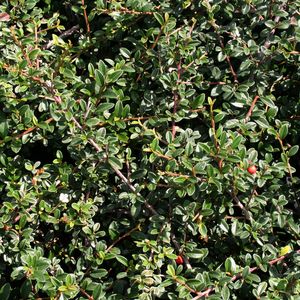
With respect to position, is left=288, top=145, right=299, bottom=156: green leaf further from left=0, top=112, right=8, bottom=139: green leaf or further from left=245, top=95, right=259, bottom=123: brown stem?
left=0, top=112, right=8, bottom=139: green leaf

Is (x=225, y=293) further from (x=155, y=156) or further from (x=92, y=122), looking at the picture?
(x=92, y=122)

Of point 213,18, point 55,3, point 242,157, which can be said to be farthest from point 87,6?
point 242,157

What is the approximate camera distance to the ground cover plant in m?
1.95

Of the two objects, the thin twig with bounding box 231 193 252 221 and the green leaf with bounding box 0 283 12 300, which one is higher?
the thin twig with bounding box 231 193 252 221

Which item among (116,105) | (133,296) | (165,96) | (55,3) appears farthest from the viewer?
(55,3)

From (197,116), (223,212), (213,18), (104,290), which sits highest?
(213,18)

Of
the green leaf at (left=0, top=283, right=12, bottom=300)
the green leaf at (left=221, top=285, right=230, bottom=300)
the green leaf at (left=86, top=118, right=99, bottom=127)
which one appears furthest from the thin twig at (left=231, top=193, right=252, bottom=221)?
the green leaf at (left=0, top=283, right=12, bottom=300)

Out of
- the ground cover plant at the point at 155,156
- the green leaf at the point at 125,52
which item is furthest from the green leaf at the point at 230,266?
the green leaf at the point at 125,52

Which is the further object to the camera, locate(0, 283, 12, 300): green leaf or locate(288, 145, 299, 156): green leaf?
locate(288, 145, 299, 156): green leaf

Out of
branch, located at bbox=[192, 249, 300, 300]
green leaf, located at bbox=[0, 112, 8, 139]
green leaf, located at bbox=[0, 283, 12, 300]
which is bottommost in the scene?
green leaf, located at bbox=[0, 283, 12, 300]

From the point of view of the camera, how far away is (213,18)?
235 cm

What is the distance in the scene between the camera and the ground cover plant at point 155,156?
76.7 inches

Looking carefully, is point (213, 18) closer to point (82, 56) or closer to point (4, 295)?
point (82, 56)

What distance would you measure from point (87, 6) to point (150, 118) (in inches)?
27.8
